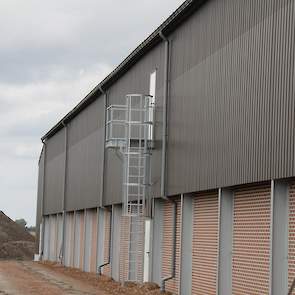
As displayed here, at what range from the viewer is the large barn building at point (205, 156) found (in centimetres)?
1650

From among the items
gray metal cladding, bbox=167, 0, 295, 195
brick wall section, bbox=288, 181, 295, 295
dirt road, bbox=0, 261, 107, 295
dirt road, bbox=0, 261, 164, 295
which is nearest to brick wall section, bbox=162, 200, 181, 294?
dirt road, bbox=0, 261, 164, 295

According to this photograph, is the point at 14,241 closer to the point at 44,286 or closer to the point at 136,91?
the point at 44,286

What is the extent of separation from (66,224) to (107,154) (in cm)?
1372

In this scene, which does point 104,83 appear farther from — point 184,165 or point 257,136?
point 257,136

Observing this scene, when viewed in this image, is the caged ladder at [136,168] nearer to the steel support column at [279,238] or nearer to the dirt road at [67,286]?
the dirt road at [67,286]

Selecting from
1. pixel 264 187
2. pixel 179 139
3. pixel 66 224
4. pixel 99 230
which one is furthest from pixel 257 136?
pixel 66 224

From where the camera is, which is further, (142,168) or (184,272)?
(142,168)

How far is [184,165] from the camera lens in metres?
23.3

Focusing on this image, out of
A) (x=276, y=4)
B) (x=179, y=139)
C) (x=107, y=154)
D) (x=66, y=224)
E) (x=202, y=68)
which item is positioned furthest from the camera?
(x=66, y=224)

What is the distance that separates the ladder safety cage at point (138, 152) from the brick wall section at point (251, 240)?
803 cm

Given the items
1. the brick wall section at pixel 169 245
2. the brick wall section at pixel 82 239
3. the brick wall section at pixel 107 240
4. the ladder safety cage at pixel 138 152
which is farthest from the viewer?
the brick wall section at pixel 82 239

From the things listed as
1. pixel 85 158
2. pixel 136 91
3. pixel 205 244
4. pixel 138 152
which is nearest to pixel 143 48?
pixel 136 91

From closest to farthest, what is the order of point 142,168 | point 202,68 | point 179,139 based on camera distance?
point 202,68 → point 179,139 → point 142,168

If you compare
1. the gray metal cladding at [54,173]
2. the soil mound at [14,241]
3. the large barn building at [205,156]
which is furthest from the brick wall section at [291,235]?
the soil mound at [14,241]
